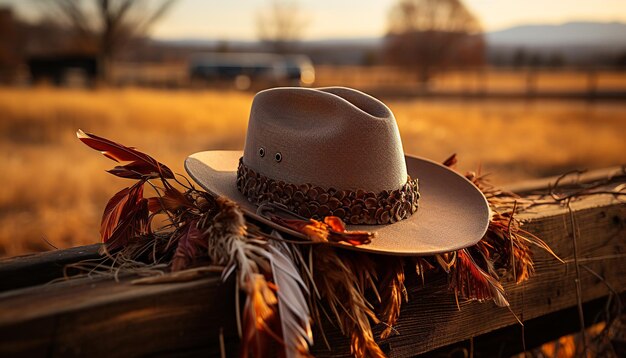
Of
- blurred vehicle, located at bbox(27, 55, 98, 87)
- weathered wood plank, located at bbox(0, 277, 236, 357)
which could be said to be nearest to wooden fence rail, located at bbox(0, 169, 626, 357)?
weathered wood plank, located at bbox(0, 277, 236, 357)

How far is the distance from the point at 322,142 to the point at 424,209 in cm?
44

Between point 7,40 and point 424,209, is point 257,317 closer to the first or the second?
point 424,209

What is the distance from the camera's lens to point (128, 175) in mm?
1455

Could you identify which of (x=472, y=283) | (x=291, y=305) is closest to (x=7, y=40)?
(x=472, y=283)

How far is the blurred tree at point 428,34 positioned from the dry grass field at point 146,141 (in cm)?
3177

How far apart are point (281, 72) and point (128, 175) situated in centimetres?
3413

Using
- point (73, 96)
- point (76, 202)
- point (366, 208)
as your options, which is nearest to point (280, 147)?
point (366, 208)

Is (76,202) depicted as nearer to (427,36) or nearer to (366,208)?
(366,208)

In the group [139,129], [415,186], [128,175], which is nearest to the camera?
[128,175]

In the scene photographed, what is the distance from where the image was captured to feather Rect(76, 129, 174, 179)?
1432 mm

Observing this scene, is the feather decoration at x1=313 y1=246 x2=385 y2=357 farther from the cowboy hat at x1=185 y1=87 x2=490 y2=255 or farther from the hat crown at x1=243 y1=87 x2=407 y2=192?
the hat crown at x1=243 y1=87 x2=407 y2=192

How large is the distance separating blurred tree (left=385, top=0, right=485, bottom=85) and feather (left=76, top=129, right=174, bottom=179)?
46.6 meters

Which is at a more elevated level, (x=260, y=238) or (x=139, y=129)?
(x=260, y=238)

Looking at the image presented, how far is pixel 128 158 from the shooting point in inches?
57.5
